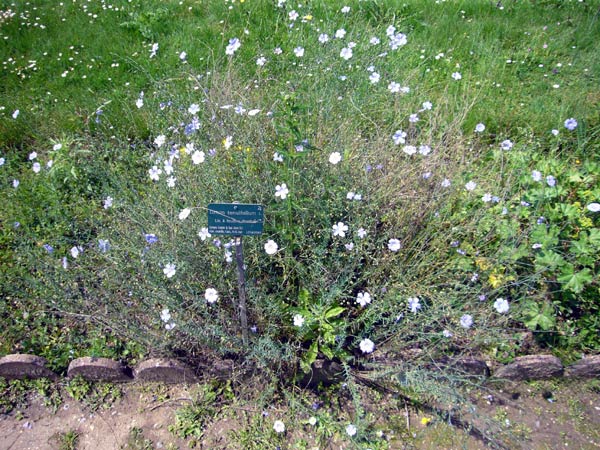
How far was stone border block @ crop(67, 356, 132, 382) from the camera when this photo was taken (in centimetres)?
225

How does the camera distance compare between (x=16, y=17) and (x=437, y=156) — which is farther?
(x=16, y=17)

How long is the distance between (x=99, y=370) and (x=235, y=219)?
1.23m

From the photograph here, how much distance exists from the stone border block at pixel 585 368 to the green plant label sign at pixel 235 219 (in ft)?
Answer: 5.85

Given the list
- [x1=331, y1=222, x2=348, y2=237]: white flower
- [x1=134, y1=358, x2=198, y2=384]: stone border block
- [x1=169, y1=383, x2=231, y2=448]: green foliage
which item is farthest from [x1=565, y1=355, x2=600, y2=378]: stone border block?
[x1=134, y1=358, x2=198, y2=384]: stone border block

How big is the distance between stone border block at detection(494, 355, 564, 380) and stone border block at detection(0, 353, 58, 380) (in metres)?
2.39

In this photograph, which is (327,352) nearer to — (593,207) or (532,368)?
(532,368)

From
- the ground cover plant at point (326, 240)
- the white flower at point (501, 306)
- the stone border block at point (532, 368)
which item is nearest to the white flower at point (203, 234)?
the ground cover plant at point (326, 240)

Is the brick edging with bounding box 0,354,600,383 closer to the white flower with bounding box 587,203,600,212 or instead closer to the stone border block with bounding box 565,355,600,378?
the stone border block with bounding box 565,355,600,378

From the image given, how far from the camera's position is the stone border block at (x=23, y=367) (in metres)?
2.28

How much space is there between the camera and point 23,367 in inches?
90.4

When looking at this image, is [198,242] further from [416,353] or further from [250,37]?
[250,37]

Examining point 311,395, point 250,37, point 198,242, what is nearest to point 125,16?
point 250,37

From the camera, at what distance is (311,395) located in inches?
86.6

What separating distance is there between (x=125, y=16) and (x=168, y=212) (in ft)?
11.6
